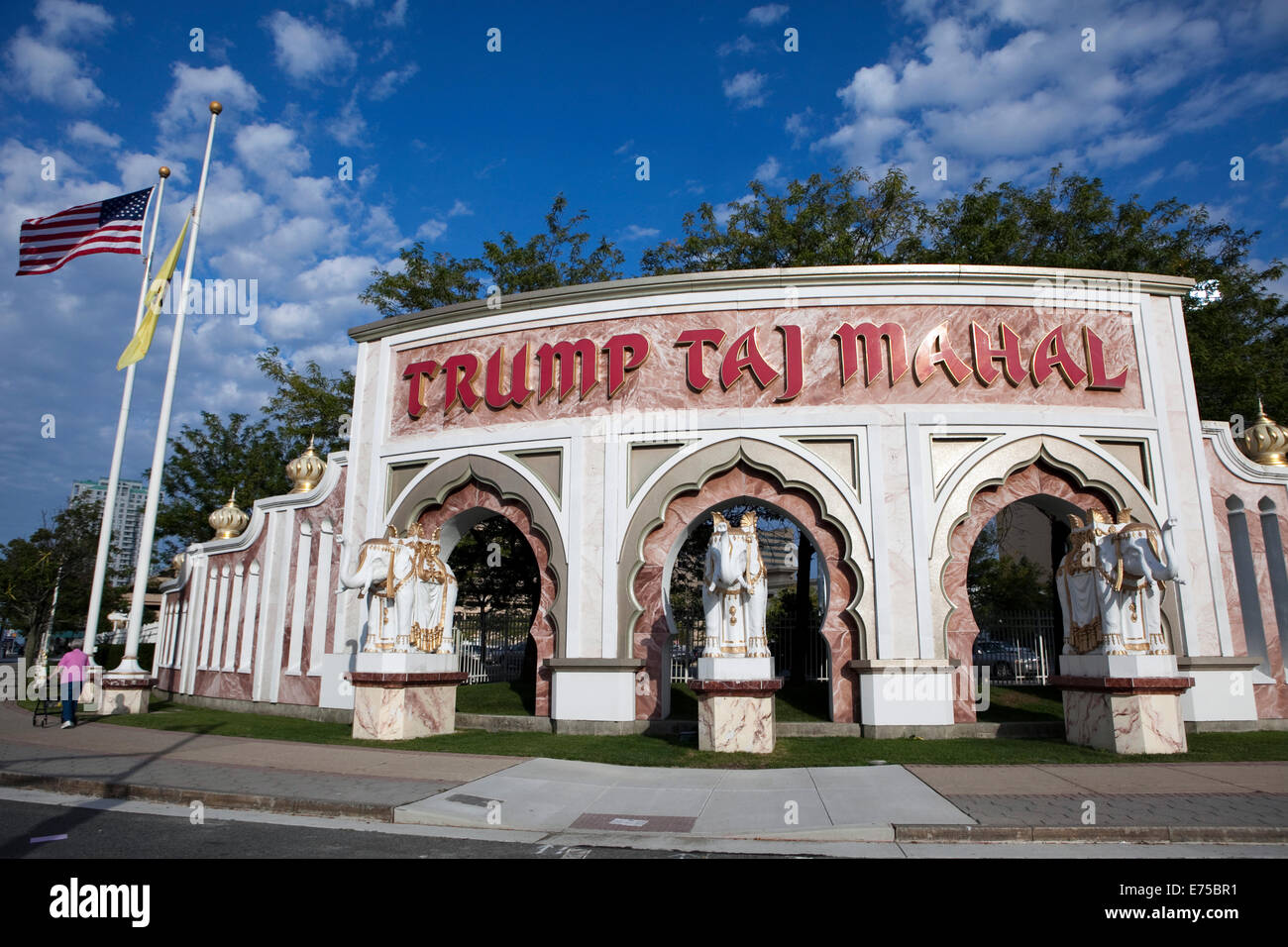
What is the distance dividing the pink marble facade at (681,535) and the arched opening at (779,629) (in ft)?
0.49

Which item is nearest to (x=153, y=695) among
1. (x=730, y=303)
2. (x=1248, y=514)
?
(x=730, y=303)

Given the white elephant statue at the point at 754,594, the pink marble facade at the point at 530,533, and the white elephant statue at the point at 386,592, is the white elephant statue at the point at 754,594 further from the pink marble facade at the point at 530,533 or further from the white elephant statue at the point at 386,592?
the white elephant statue at the point at 386,592

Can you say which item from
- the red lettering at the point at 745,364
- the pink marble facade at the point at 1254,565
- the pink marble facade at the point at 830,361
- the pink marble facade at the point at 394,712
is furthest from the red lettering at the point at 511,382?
the pink marble facade at the point at 1254,565

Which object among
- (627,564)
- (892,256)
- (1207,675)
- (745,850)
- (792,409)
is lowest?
(745,850)

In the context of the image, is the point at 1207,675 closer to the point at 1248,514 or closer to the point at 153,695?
the point at 1248,514

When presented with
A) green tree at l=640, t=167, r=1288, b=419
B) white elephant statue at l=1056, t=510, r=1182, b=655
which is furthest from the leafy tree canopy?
white elephant statue at l=1056, t=510, r=1182, b=655

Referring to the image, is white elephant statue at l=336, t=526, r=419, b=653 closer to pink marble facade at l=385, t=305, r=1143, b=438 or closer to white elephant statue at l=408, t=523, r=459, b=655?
white elephant statue at l=408, t=523, r=459, b=655

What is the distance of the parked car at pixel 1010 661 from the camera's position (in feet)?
68.6

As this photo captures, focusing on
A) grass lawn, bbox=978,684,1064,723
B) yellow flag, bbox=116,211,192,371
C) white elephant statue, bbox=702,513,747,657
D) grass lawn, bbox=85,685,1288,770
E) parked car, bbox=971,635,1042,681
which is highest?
yellow flag, bbox=116,211,192,371

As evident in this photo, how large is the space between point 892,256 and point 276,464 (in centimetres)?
2634

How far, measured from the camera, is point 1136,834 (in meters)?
6.88

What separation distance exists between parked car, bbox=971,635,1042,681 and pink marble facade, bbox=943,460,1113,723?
6.43m

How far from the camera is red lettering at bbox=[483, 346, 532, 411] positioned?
55.2 ft

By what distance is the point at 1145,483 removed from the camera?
15.1 meters
